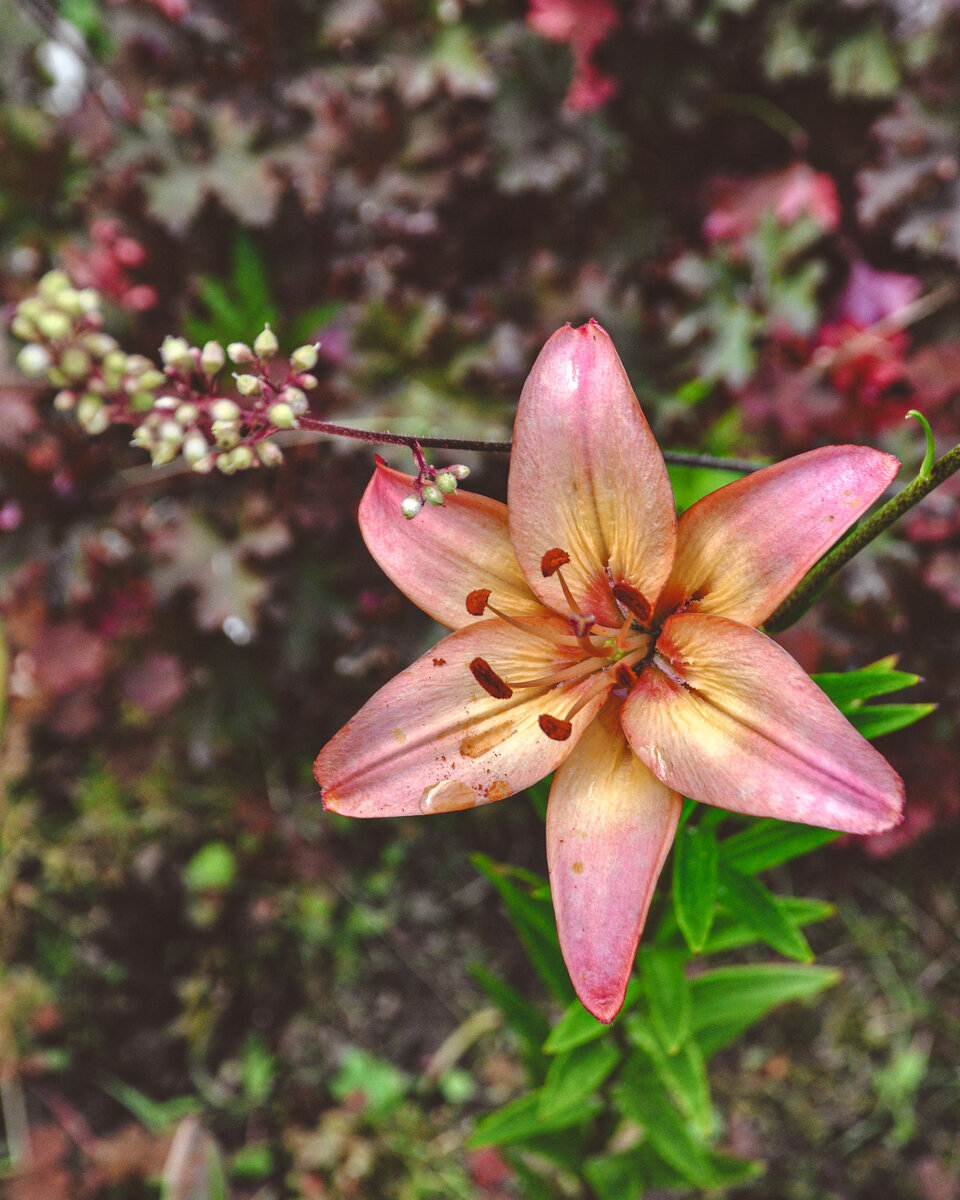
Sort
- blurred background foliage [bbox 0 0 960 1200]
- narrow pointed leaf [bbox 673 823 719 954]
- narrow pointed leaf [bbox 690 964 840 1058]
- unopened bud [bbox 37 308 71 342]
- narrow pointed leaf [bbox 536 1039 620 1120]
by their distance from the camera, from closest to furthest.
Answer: unopened bud [bbox 37 308 71 342], narrow pointed leaf [bbox 673 823 719 954], narrow pointed leaf [bbox 536 1039 620 1120], narrow pointed leaf [bbox 690 964 840 1058], blurred background foliage [bbox 0 0 960 1200]

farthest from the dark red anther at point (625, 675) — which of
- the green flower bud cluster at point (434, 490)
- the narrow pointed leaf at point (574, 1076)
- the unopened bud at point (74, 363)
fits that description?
the narrow pointed leaf at point (574, 1076)

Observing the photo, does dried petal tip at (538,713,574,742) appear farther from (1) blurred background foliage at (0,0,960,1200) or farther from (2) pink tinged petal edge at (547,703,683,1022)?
(1) blurred background foliage at (0,0,960,1200)

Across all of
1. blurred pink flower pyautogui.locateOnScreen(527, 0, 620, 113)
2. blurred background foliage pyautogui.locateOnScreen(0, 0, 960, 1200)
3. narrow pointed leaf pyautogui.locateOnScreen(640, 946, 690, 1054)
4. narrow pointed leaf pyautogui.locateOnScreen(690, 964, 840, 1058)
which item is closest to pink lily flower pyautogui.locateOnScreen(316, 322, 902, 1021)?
narrow pointed leaf pyautogui.locateOnScreen(640, 946, 690, 1054)

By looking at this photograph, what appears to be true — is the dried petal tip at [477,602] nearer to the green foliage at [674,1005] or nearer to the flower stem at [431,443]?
the flower stem at [431,443]


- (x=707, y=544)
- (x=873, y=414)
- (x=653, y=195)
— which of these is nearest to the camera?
(x=707, y=544)

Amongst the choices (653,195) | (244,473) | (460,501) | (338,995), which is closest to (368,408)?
(244,473)

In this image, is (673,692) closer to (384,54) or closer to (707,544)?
(707,544)
